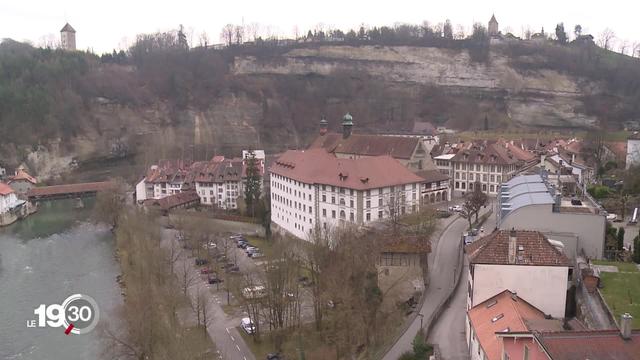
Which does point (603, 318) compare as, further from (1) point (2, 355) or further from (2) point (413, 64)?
(2) point (413, 64)

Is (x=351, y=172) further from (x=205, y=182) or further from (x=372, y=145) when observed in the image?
(x=205, y=182)

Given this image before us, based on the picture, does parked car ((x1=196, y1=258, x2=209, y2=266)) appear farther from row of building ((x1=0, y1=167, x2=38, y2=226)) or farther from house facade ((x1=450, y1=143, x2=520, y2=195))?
row of building ((x1=0, y1=167, x2=38, y2=226))

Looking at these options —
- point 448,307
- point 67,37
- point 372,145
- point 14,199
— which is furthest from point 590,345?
point 67,37

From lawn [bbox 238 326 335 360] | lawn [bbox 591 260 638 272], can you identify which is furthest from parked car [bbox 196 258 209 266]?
lawn [bbox 591 260 638 272]

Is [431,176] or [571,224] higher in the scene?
[571,224]

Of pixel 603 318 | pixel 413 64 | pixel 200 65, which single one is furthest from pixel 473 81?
pixel 603 318
